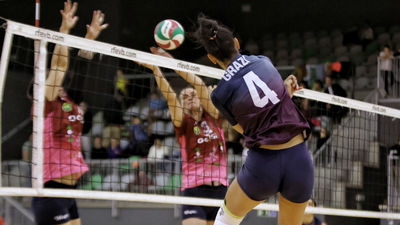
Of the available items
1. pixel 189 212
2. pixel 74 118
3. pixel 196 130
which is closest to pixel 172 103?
pixel 196 130

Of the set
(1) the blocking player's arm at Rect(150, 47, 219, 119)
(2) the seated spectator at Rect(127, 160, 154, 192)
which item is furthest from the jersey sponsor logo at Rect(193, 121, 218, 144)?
(2) the seated spectator at Rect(127, 160, 154, 192)

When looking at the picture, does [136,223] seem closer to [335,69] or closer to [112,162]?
[112,162]

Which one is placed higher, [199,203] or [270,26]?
[270,26]

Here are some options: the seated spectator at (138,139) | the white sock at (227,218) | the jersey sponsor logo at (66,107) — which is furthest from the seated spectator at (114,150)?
the white sock at (227,218)

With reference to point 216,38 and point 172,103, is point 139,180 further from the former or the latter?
point 216,38

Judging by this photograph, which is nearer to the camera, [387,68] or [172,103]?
[172,103]

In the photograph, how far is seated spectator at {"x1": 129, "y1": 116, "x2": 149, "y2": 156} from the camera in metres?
12.2

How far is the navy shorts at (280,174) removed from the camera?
3727 mm

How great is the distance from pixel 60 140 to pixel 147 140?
693 cm

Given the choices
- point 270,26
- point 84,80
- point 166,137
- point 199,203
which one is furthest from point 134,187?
point 270,26

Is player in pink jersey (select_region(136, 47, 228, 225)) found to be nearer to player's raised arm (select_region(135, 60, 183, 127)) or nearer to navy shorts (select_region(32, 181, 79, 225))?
player's raised arm (select_region(135, 60, 183, 127))

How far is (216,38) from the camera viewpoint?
389 centimetres

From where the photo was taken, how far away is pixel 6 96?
13.9 m

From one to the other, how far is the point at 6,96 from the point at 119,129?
327 centimetres
